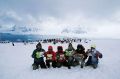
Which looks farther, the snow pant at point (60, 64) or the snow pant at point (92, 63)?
the snow pant at point (92, 63)

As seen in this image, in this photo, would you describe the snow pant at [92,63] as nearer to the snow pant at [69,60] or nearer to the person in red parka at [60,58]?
the snow pant at [69,60]

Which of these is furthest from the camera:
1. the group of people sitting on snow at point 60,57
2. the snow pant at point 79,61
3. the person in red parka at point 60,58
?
the snow pant at point 79,61

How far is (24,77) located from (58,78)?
1.76 meters

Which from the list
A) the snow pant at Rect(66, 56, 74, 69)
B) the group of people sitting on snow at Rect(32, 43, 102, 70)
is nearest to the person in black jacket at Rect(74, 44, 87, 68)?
the group of people sitting on snow at Rect(32, 43, 102, 70)

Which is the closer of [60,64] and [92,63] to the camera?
[60,64]

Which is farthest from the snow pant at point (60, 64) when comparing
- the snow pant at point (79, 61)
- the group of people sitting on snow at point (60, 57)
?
the snow pant at point (79, 61)

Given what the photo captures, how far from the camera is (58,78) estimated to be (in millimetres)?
8742

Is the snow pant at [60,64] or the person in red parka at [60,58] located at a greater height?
the person in red parka at [60,58]

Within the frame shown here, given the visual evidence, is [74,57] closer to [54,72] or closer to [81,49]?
[81,49]

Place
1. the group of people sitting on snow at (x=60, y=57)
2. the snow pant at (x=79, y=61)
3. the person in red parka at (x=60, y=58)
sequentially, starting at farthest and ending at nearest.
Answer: the snow pant at (x=79, y=61)
the person in red parka at (x=60, y=58)
the group of people sitting on snow at (x=60, y=57)

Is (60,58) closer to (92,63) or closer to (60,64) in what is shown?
(60,64)

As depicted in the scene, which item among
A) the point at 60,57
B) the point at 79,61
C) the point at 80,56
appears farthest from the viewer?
the point at 79,61

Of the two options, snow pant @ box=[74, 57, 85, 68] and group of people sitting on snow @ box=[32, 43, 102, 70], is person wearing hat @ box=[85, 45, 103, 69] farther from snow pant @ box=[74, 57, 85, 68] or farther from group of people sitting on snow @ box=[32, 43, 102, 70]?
snow pant @ box=[74, 57, 85, 68]

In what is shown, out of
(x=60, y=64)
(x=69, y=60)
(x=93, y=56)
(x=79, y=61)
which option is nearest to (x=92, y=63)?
(x=93, y=56)
